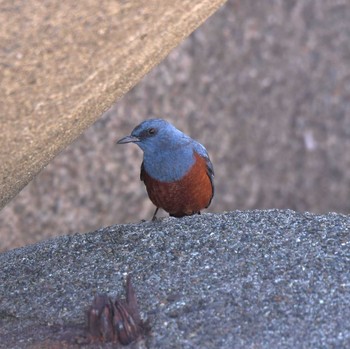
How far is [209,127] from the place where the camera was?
7.41 metres

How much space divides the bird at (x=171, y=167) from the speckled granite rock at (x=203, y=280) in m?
0.62

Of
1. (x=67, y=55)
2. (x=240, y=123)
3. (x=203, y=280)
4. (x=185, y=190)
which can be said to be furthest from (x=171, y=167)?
(x=240, y=123)

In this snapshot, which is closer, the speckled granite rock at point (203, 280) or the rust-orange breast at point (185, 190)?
the speckled granite rock at point (203, 280)

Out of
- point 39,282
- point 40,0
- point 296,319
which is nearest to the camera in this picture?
point 40,0

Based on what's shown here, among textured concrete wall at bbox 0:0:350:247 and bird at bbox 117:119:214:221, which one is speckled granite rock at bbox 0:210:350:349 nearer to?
bird at bbox 117:119:214:221

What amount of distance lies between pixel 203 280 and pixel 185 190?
4.90 feet

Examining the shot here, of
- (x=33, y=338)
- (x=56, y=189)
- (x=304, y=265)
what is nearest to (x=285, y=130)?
(x=56, y=189)

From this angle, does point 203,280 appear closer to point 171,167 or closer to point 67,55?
point 67,55

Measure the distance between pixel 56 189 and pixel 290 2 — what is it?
91.0 inches

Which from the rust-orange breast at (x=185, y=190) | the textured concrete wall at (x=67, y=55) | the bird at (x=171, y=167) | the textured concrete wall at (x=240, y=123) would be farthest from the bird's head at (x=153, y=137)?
the textured concrete wall at (x=240, y=123)

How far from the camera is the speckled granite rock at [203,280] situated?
3.50 m

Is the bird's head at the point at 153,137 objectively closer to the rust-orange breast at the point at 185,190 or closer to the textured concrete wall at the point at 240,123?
the rust-orange breast at the point at 185,190

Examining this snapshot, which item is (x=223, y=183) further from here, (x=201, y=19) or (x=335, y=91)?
(x=201, y=19)

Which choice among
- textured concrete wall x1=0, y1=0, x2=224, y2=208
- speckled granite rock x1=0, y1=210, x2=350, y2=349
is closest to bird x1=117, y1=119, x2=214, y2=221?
speckled granite rock x1=0, y1=210, x2=350, y2=349
